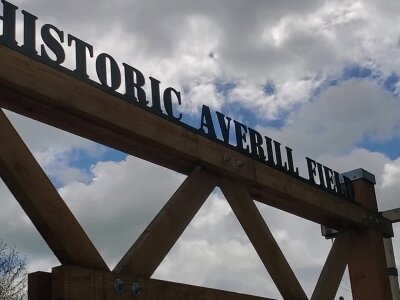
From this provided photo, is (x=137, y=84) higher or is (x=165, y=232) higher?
(x=137, y=84)

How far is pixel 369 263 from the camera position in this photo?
6.23 meters

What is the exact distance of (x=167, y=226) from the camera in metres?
4.19

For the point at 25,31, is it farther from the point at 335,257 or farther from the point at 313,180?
the point at 335,257

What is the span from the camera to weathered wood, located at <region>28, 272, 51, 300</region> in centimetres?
332

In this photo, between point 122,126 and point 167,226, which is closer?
point 122,126

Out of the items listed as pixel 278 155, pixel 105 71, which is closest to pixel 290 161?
pixel 278 155

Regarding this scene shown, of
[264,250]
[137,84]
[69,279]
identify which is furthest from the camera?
[264,250]

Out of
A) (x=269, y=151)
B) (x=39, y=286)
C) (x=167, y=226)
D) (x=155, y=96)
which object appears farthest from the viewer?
(x=269, y=151)

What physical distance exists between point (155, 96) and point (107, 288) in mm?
1505

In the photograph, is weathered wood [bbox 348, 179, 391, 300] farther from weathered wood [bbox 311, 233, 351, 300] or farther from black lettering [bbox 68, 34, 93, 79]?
black lettering [bbox 68, 34, 93, 79]

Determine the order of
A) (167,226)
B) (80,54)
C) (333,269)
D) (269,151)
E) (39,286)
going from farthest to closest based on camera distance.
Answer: (333,269) → (269,151) → (167,226) → (80,54) → (39,286)

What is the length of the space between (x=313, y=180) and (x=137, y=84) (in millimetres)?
2222

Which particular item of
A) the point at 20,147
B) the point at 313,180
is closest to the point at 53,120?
the point at 20,147

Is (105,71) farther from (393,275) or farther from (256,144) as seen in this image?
(393,275)
